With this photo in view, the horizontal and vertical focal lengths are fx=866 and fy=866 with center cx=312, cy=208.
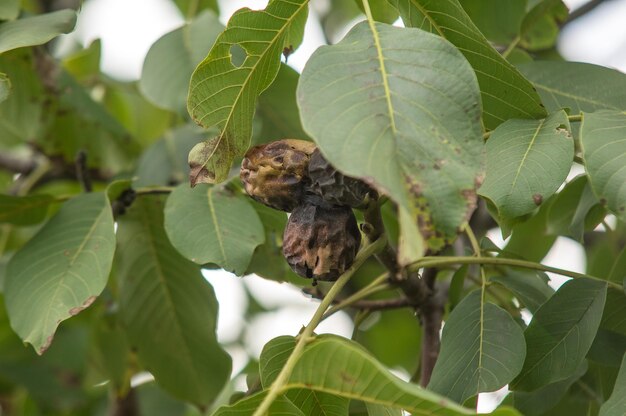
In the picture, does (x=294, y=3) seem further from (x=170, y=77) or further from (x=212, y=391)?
(x=212, y=391)

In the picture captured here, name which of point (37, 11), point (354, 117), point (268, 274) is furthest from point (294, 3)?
point (37, 11)

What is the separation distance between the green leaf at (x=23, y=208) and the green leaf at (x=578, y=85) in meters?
0.75

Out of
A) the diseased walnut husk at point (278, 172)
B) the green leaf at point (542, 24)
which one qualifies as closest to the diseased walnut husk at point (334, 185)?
the diseased walnut husk at point (278, 172)

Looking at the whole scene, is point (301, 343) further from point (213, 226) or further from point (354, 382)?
point (213, 226)

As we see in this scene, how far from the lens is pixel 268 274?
52.7 inches

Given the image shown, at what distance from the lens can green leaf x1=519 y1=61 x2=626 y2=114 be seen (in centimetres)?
109

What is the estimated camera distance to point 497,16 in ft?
4.23

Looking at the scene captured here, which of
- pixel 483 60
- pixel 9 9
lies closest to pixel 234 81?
pixel 483 60

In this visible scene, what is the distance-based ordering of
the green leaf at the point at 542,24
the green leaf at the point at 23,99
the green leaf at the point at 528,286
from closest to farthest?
the green leaf at the point at 528,286 → the green leaf at the point at 542,24 → the green leaf at the point at 23,99

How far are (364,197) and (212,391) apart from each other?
0.68m

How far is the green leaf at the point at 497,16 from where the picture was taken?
1.24m

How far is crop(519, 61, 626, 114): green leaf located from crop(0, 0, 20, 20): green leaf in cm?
73

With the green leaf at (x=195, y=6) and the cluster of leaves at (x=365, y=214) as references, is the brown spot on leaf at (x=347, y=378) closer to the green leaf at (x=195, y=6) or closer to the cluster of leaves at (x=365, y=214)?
the cluster of leaves at (x=365, y=214)

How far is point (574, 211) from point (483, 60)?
1.45ft
